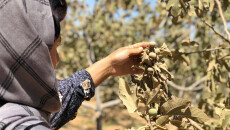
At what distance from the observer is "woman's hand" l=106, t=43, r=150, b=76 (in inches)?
52.0

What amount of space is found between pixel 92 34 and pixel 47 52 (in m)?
4.00

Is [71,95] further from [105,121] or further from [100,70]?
[105,121]

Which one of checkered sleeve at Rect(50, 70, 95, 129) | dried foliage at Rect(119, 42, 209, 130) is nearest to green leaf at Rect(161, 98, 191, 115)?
dried foliage at Rect(119, 42, 209, 130)

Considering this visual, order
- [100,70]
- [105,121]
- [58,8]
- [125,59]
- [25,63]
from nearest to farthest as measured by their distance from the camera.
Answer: [25,63] < [58,8] < [125,59] < [100,70] < [105,121]

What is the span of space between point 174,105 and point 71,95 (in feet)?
2.68

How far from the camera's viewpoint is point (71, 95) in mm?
1616

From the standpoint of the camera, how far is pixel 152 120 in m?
1.02

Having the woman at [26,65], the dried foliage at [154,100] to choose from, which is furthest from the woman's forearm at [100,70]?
the woman at [26,65]

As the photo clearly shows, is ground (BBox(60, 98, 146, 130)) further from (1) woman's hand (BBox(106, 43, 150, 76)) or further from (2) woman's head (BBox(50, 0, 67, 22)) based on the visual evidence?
Result: (2) woman's head (BBox(50, 0, 67, 22))

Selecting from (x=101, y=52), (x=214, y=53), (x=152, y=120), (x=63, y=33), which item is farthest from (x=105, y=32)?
(x=152, y=120)

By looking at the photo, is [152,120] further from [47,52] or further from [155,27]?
[155,27]

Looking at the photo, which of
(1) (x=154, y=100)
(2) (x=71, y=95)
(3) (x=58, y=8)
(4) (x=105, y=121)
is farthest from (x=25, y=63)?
(4) (x=105, y=121)

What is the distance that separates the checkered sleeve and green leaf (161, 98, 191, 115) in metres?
0.75

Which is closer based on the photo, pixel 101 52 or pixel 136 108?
pixel 136 108
